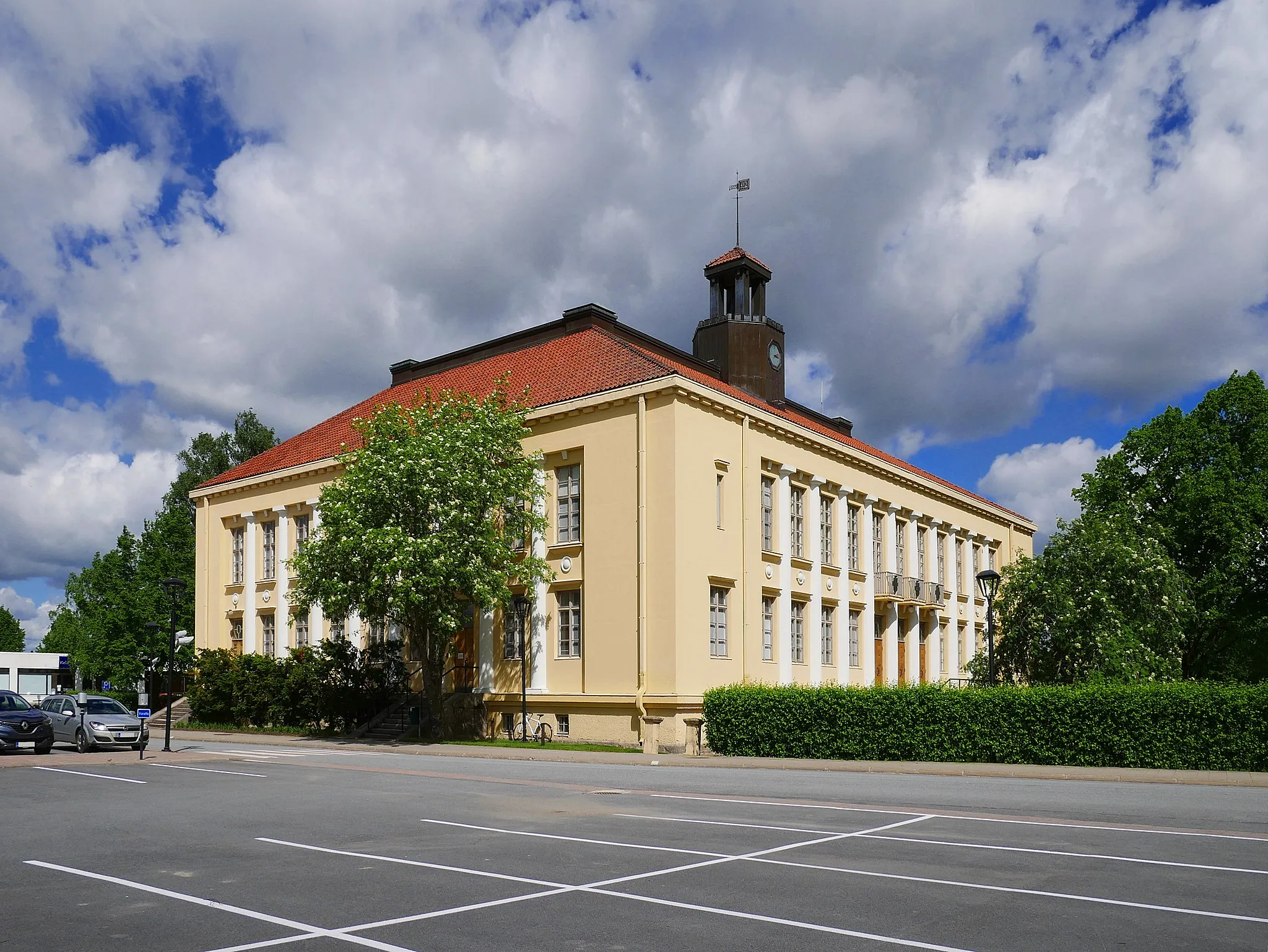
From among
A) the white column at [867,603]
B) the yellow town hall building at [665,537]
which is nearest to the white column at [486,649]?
the yellow town hall building at [665,537]

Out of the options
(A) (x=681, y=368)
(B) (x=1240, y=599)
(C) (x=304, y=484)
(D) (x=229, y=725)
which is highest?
(A) (x=681, y=368)

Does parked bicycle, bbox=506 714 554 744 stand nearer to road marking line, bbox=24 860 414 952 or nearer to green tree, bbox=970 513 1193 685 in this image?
green tree, bbox=970 513 1193 685

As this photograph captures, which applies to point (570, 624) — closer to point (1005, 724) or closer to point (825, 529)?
point (825, 529)

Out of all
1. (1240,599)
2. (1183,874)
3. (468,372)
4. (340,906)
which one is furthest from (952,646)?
(340,906)

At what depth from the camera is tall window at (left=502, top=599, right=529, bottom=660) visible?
3212cm

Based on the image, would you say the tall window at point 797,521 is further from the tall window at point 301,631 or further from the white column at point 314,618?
the tall window at point 301,631

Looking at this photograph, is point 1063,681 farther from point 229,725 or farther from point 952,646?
point 229,725

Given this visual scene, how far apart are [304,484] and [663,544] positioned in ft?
59.2

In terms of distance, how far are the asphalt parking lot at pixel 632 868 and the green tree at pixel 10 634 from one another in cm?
12674

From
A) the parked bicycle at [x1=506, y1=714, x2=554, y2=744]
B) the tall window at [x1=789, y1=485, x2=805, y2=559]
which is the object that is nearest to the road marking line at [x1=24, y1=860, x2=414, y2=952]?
the parked bicycle at [x1=506, y1=714, x2=554, y2=744]

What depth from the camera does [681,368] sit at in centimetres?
3497

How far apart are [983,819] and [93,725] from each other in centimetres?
2284

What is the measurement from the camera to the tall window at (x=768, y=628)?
33.2 meters

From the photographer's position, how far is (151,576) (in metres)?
61.8
